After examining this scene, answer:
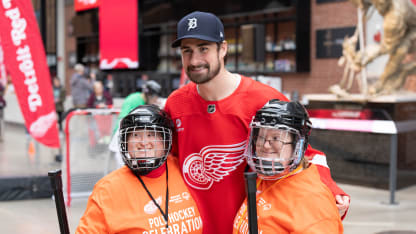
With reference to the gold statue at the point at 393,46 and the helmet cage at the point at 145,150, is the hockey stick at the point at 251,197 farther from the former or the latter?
the gold statue at the point at 393,46

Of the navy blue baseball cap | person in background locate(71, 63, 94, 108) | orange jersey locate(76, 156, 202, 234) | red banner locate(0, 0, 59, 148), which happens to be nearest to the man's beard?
the navy blue baseball cap

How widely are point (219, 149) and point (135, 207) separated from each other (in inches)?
16.5

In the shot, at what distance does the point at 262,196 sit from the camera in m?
1.79

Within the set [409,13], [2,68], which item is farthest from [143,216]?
[2,68]

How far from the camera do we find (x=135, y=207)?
1.91 meters

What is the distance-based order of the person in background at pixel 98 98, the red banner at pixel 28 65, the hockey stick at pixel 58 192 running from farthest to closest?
the person in background at pixel 98 98 → the red banner at pixel 28 65 → the hockey stick at pixel 58 192

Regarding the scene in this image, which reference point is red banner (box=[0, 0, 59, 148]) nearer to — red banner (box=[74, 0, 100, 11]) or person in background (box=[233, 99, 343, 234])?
person in background (box=[233, 99, 343, 234])

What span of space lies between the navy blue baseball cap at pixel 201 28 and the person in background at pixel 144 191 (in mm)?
383

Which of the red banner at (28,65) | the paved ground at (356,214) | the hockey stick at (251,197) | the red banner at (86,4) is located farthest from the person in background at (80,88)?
the hockey stick at (251,197)

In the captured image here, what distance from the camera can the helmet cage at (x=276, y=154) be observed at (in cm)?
171

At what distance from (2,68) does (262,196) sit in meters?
9.62

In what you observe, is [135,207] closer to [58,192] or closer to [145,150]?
[145,150]

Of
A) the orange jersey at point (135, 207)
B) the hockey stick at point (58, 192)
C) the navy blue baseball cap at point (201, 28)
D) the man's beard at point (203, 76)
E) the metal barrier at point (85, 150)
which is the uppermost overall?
the navy blue baseball cap at point (201, 28)

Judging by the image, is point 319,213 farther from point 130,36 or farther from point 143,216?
point 130,36
